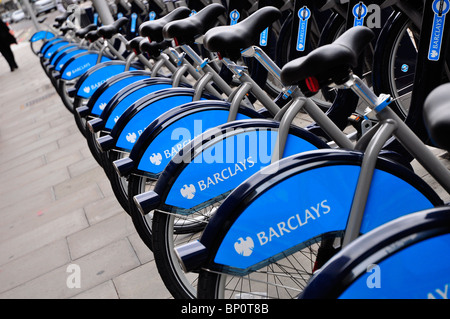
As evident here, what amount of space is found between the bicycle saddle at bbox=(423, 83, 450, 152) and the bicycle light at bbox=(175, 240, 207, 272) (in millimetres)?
751

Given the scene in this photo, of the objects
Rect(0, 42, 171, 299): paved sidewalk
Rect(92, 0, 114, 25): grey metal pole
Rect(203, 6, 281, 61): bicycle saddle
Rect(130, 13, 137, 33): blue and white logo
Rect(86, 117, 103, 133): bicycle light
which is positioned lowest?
Rect(0, 42, 171, 299): paved sidewalk

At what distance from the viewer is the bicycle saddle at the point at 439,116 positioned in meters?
0.94

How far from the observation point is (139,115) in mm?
2752

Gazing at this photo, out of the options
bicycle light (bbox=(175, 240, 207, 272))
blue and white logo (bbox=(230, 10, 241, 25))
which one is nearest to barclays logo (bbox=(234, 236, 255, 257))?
bicycle light (bbox=(175, 240, 207, 272))

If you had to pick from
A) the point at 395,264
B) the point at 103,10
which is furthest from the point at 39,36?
the point at 395,264

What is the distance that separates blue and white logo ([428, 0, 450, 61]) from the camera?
2.15 m

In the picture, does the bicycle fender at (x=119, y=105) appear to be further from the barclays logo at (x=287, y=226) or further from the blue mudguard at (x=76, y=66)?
the blue mudguard at (x=76, y=66)

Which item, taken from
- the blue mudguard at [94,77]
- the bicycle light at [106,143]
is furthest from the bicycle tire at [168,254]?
the blue mudguard at [94,77]

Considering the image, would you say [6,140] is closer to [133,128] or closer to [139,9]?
[139,9]

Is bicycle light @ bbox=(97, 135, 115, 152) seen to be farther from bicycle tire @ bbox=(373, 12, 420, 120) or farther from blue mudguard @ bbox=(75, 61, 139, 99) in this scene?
blue mudguard @ bbox=(75, 61, 139, 99)

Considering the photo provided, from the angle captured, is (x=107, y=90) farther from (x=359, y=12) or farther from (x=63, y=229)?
(x=359, y=12)

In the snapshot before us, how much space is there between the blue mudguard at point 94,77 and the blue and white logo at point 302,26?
174 cm

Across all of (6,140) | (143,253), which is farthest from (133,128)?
(6,140)

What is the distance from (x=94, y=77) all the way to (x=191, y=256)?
10.8 ft
